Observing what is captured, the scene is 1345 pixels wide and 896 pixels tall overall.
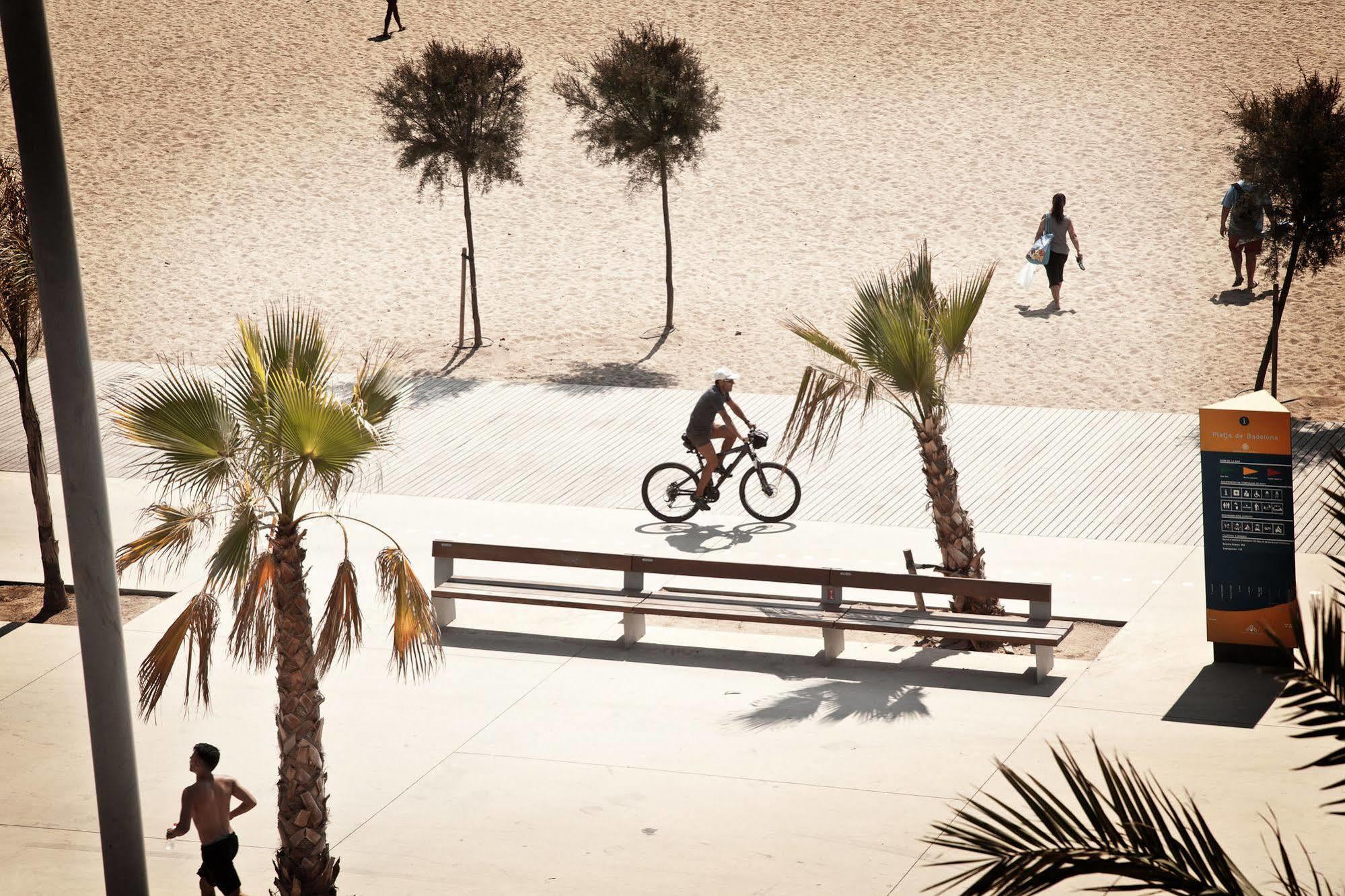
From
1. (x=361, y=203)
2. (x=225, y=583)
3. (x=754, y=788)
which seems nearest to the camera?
(x=225, y=583)

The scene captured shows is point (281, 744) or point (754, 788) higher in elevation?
point (281, 744)

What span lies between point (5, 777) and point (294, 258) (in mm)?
15563

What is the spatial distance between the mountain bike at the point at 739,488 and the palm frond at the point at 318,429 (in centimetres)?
640

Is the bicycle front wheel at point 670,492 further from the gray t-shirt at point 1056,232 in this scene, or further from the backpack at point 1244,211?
the gray t-shirt at point 1056,232

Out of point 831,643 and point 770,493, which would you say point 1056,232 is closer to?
point 770,493

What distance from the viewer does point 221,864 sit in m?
6.53

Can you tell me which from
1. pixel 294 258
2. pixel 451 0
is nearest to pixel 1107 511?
pixel 294 258

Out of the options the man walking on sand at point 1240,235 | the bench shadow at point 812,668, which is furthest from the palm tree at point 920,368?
the man walking on sand at point 1240,235

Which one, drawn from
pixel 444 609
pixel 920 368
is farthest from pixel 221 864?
pixel 920 368

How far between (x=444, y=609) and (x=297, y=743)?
13.8ft

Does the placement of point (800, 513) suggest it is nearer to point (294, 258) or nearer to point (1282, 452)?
point (1282, 452)

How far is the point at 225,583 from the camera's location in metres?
6.35

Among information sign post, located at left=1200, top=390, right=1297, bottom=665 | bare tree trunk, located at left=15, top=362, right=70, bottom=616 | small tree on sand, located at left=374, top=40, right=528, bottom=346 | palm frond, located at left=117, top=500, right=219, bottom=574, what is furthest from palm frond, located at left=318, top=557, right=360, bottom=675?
small tree on sand, located at left=374, top=40, right=528, bottom=346

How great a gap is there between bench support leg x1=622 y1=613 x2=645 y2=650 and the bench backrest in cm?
33
